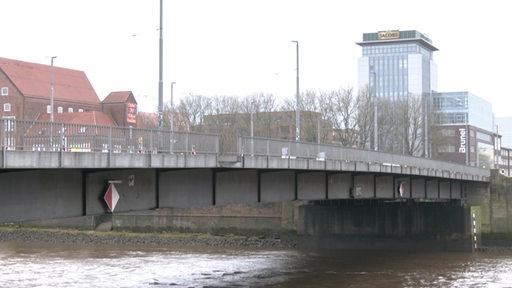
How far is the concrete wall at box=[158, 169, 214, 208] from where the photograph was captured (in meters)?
24.1

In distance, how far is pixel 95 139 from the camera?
19953 millimetres

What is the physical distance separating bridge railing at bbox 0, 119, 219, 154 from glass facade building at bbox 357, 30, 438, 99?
14584cm

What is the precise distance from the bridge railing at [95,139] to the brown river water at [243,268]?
11233 millimetres

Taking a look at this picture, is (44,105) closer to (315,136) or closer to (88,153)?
(315,136)

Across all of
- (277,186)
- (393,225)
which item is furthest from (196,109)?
(277,186)

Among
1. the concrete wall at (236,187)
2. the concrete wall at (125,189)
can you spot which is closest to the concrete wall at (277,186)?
the concrete wall at (236,187)

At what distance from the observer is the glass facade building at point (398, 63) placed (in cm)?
16862

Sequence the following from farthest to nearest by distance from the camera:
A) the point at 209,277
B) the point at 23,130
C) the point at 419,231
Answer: the point at 419,231, the point at 209,277, the point at 23,130

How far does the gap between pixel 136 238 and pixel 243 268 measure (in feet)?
76.3

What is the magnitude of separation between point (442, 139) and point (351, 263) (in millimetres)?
49896

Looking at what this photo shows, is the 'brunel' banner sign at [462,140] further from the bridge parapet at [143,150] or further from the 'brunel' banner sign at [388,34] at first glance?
the bridge parapet at [143,150]

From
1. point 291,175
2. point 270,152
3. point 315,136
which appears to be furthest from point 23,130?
point 315,136

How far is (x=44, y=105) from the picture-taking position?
86.4 m

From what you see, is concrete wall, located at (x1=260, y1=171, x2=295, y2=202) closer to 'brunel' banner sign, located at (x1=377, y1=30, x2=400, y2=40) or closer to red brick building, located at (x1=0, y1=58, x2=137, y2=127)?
red brick building, located at (x1=0, y1=58, x2=137, y2=127)
